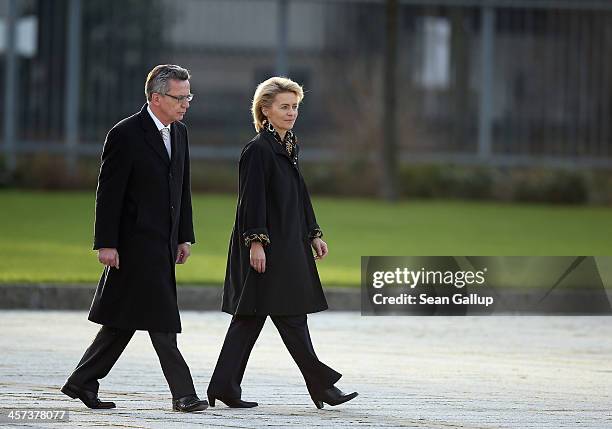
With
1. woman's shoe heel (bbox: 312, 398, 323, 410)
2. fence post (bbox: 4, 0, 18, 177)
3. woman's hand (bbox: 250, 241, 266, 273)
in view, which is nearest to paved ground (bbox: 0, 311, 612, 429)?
woman's shoe heel (bbox: 312, 398, 323, 410)

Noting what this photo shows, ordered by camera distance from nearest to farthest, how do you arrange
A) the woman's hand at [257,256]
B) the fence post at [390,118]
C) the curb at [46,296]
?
the woman's hand at [257,256] → the curb at [46,296] → the fence post at [390,118]

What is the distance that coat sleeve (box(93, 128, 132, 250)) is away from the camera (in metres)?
7.15

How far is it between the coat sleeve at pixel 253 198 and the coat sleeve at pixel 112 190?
57 cm

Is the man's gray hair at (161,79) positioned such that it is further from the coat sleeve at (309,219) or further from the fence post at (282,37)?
the fence post at (282,37)

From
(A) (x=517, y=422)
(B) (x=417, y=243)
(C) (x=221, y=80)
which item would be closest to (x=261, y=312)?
(A) (x=517, y=422)

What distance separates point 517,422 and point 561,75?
2477cm

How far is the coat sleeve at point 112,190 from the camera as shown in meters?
7.15

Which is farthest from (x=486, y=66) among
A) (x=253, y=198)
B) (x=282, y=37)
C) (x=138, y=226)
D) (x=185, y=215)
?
(x=138, y=226)

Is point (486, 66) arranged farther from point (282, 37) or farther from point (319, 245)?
point (319, 245)

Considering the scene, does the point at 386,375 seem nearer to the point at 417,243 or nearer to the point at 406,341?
the point at 406,341

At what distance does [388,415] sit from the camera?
730 centimetres

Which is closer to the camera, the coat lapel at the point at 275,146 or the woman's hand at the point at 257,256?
the woman's hand at the point at 257,256

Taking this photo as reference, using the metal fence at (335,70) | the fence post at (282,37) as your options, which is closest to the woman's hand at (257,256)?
the metal fence at (335,70)

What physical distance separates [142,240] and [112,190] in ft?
0.90
